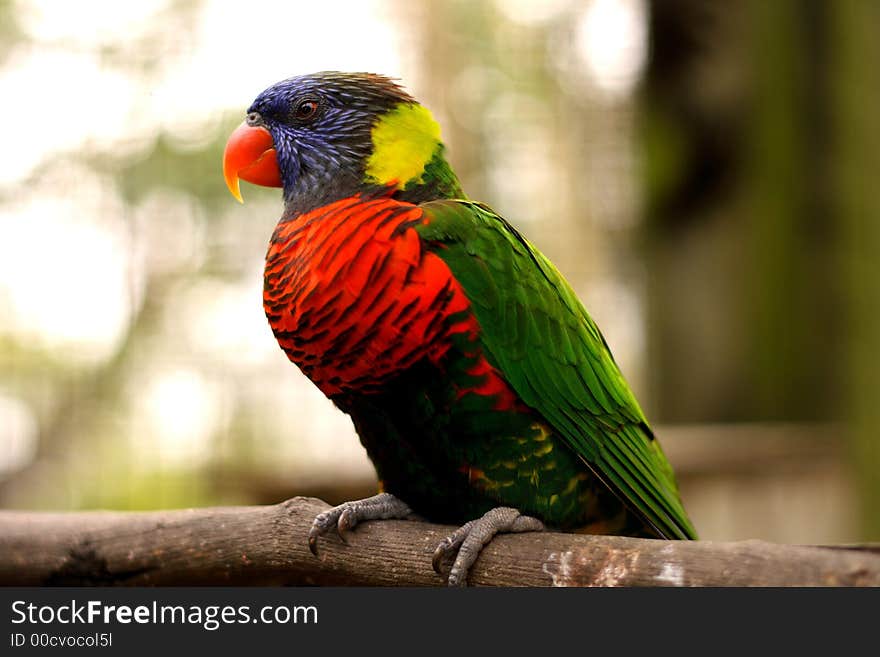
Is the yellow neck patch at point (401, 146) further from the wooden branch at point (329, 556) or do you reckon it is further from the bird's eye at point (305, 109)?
the wooden branch at point (329, 556)

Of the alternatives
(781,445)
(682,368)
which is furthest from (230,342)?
(781,445)

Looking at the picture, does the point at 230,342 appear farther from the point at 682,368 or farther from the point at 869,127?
the point at 869,127

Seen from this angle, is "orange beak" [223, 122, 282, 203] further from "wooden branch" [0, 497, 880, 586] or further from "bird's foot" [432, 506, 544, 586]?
"bird's foot" [432, 506, 544, 586]

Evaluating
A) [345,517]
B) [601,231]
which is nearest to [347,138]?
[345,517]

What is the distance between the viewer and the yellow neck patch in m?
1.58

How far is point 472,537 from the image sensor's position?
1.42 metres

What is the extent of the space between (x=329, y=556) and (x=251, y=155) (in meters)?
0.82

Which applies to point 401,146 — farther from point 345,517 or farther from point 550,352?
point 345,517

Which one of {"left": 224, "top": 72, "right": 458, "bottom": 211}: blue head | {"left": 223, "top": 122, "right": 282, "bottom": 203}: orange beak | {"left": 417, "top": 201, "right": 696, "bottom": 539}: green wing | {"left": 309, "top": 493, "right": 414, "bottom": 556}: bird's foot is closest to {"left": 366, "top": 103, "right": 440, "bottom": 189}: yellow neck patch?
{"left": 224, "top": 72, "right": 458, "bottom": 211}: blue head

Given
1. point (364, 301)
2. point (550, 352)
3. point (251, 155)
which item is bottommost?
point (550, 352)

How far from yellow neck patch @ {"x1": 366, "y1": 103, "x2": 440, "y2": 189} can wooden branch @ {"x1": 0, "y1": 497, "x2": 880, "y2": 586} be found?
2.13ft

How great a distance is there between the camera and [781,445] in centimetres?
330
